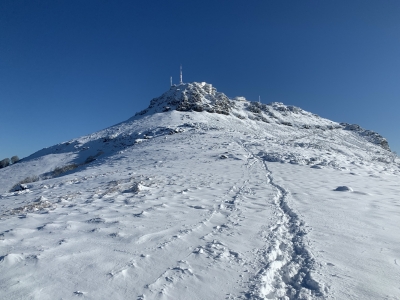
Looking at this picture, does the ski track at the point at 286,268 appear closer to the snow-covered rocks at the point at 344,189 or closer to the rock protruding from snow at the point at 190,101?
the snow-covered rocks at the point at 344,189

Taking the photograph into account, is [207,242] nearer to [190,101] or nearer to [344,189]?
[344,189]

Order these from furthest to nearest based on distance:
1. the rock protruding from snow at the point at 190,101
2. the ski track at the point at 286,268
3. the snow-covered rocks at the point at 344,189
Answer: the rock protruding from snow at the point at 190,101
the snow-covered rocks at the point at 344,189
the ski track at the point at 286,268

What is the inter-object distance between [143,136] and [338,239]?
40.2 metres

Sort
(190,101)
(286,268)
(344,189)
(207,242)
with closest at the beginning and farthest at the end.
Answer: (286,268) → (207,242) → (344,189) → (190,101)

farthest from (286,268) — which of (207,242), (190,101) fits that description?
(190,101)

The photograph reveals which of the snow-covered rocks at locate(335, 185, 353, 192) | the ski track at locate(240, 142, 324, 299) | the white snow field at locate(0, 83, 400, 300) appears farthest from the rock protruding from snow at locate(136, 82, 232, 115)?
the ski track at locate(240, 142, 324, 299)

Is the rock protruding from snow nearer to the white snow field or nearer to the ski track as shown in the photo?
the white snow field

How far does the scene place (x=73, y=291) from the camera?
10.4ft

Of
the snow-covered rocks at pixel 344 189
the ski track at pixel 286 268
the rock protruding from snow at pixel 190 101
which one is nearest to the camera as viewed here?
the ski track at pixel 286 268

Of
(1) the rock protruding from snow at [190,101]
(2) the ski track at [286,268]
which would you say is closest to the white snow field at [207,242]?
(2) the ski track at [286,268]

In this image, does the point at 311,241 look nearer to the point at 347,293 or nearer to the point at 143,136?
the point at 347,293

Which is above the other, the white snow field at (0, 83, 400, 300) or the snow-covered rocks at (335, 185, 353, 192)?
the white snow field at (0, 83, 400, 300)

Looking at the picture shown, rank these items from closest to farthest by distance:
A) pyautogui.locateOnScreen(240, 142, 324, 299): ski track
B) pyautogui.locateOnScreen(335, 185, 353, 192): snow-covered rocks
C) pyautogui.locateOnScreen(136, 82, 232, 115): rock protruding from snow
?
pyautogui.locateOnScreen(240, 142, 324, 299): ski track, pyautogui.locateOnScreen(335, 185, 353, 192): snow-covered rocks, pyautogui.locateOnScreen(136, 82, 232, 115): rock protruding from snow

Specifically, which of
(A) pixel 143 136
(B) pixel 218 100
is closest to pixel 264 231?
(A) pixel 143 136
